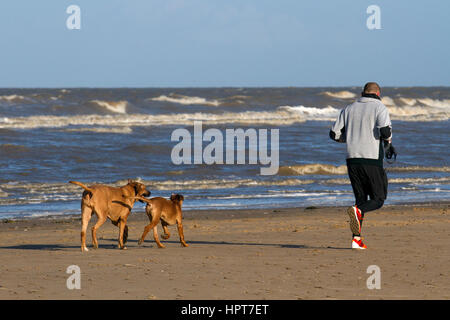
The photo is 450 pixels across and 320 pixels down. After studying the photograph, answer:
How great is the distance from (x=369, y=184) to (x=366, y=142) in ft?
1.43

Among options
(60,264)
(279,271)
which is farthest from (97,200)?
(279,271)

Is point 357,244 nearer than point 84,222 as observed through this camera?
Yes

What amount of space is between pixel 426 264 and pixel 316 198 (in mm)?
7585

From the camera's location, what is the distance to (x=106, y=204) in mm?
8008

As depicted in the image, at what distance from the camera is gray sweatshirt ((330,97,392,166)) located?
7.38 meters

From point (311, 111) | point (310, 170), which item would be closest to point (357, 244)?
point (310, 170)

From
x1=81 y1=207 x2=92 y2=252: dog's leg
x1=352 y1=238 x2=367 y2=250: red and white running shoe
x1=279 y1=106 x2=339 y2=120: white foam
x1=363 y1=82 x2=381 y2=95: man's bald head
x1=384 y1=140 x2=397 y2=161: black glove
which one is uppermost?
x1=279 y1=106 x2=339 y2=120: white foam

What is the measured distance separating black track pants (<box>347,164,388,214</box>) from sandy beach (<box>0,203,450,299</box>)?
496 mm

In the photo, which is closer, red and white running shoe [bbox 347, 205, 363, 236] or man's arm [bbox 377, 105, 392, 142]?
man's arm [bbox 377, 105, 392, 142]

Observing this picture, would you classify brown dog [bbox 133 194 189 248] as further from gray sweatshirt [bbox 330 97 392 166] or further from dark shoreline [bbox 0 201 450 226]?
dark shoreline [bbox 0 201 450 226]

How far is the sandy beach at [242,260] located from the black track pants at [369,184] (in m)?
0.50

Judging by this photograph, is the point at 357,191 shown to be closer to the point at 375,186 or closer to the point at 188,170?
the point at 375,186

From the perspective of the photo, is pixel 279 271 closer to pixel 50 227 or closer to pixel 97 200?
pixel 97 200

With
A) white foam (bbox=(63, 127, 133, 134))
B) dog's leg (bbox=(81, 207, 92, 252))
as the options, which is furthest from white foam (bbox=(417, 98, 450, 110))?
dog's leg (bbox=(81, 207, 92, 252))
